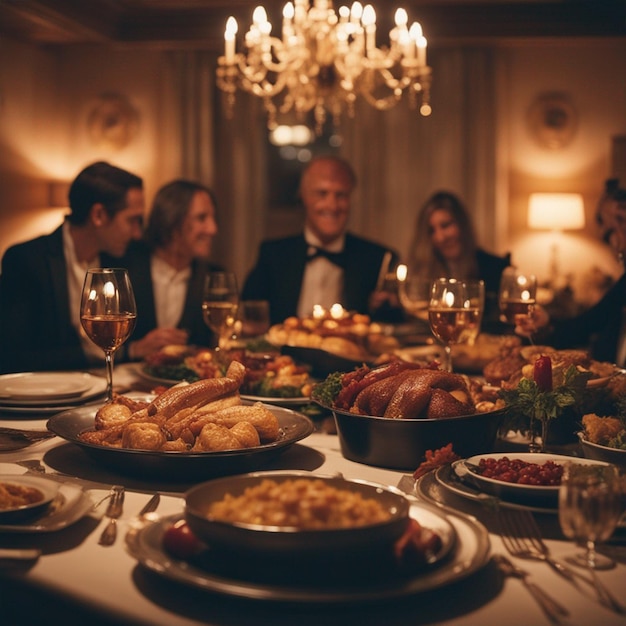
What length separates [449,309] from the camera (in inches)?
75.1

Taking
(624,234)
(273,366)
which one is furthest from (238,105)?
(273,366)

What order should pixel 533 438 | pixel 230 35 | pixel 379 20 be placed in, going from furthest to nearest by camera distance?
pixel 379 20 < pixel 230 35 < pixel 533 438

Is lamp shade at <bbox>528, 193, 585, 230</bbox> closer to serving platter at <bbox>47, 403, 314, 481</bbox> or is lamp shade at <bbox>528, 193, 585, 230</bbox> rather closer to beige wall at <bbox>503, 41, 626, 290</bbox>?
beige wall at <bbox>503, 41, 626, 290</bbox>

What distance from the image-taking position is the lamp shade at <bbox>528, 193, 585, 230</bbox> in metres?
7.48

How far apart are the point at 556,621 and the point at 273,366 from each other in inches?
50.8

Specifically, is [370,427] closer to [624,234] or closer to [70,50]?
[624,234]

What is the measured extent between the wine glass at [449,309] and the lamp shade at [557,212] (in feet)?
19.3

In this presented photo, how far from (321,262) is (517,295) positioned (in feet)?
9.40

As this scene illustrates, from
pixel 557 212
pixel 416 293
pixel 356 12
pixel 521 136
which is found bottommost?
pixel 416 293

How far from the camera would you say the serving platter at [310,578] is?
0.92 metres

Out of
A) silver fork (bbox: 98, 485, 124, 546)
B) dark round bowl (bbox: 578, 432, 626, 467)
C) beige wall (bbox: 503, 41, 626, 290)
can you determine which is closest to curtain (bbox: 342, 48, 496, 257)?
beige wall (bbox: 503, 41, 626, 290)

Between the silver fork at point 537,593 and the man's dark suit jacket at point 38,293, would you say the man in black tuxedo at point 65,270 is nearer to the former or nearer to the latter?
the man's dark suit jacket at point 38,293

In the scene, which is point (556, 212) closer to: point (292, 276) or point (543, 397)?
point (292, 276)

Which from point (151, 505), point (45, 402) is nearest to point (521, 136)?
point (45, 402)
